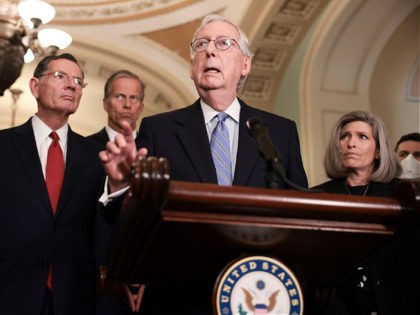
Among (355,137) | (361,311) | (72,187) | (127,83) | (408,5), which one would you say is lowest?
(361,311)

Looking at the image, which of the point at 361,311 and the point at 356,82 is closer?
the point at 361,311

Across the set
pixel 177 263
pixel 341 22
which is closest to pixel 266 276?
pixel 177 263

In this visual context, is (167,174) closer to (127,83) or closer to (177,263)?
(177,263)

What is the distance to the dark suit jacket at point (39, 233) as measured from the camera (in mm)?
2230

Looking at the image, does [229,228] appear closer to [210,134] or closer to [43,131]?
[210,134]

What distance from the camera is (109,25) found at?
30.2 ft

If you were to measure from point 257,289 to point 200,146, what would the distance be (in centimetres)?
63

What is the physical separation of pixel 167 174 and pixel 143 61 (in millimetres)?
8228

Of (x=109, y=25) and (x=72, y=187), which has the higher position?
(x=109, y=25)

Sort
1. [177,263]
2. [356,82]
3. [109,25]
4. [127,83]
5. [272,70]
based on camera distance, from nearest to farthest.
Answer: [177,263] < [127,83] < [356,82] < [272,70] < [109,25]

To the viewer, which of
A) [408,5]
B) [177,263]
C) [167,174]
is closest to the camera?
[167,174]

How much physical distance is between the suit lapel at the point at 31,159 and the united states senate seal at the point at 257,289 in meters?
1.20

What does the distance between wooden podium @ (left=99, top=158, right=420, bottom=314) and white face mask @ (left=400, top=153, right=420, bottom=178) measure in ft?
8.04

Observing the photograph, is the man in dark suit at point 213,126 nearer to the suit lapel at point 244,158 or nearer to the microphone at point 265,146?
the suit lapel at point 244,158
